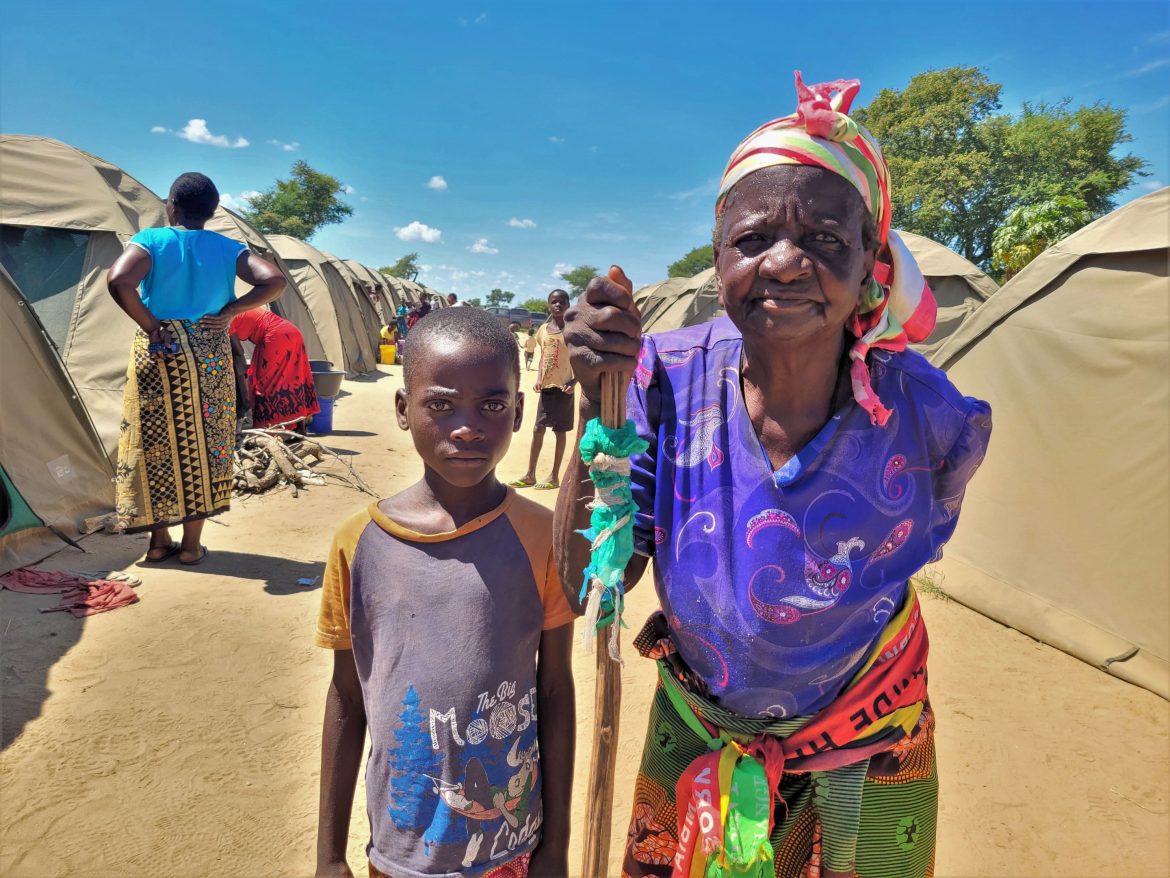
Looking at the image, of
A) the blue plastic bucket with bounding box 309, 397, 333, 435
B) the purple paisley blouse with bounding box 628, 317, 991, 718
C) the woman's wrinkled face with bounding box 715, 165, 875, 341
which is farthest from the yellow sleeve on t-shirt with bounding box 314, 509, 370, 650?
the blue plastic bucket with bounding box 309, 397, 333, 435

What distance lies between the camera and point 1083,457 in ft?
12.8

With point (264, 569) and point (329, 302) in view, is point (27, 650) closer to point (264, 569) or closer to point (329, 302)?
point (264, 569)

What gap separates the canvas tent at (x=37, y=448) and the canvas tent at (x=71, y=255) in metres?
0.67

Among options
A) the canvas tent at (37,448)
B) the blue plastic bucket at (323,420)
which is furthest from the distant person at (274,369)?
the canvas tent at (37,448)

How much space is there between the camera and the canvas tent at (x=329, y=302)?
1229 cm

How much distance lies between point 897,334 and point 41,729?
10.2 ft

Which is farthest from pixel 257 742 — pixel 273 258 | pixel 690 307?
pixel 690 307

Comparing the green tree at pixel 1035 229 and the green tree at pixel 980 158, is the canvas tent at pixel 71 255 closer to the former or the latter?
the green tree at pixel 1035 229

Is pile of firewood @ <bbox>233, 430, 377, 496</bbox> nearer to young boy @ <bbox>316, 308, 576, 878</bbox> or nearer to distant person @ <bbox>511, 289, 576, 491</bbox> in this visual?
distant person @ <bbox>511, 289, 576, 491</bbox>

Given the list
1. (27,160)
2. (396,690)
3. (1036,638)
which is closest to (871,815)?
(396,690)

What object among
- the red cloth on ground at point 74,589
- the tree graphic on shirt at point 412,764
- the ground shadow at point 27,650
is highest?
the tree graphic on shirt at point 412,764

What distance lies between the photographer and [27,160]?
534 cm

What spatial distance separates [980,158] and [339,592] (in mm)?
26636

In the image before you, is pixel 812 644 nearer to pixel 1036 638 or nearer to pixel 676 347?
pixel 676 347
